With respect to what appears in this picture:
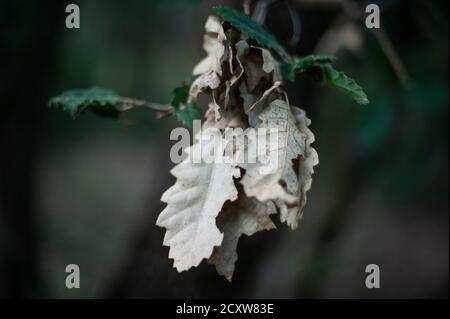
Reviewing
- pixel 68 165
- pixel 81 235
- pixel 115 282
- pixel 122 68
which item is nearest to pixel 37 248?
pixel 115 282

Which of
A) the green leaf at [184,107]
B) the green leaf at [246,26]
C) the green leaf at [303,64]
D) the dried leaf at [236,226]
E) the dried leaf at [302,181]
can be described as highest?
the green leaf at [246,26]

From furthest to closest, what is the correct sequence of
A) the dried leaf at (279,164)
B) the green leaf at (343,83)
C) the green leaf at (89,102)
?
1. the green leaf at (89,102)
2. the green leaf at (343,83)
3. the dried leaf at (279,164)

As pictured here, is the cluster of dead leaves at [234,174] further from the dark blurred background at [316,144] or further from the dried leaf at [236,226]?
the dark blurred background at [316,144]

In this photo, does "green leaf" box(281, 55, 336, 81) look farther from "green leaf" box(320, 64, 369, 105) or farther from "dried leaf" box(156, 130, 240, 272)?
"dried leaf" box(156, 130, 240, 272)

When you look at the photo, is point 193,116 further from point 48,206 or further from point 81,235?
point 48,206

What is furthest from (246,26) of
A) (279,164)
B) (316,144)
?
(316,144)

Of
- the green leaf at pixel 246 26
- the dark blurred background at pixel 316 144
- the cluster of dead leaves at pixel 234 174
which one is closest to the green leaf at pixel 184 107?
the cluster of dead leaves at pixel 234 174

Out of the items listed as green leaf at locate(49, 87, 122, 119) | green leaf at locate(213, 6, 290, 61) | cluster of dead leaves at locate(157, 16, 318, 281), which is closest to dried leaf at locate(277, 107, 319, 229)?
cluster of dead leaves at locate(157, 16, 318, 281)
